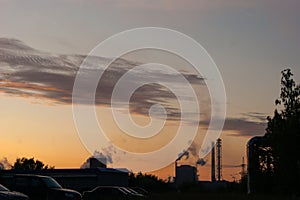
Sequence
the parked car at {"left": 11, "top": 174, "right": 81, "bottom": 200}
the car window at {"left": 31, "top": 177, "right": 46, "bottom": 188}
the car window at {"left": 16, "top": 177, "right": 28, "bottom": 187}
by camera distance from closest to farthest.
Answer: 1. the parked car at {"left": 11, "top": 174, "right": 81, "bottom": 200}
2. the car window at {"left": 31, "top": 177, "right": 46, "bottom": 188}
3. the car window at {"left": 16, "top": 177, "right": 28, "bottom": 187}

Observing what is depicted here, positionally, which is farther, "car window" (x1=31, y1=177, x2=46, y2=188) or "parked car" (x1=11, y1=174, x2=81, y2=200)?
"car window" (x1=31, y1=177, x2=46, y2=188)

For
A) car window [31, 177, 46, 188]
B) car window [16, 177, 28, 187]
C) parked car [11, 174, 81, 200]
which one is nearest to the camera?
parked car [11, 174, 81, 200]

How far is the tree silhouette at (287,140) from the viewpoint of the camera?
40.9m

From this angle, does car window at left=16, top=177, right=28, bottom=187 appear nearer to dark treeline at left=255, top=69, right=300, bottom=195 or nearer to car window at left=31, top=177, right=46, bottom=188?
car window at left=31, top=177, right=46, bottom=188

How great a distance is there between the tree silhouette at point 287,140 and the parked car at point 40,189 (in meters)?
13.3

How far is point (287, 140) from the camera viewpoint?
134 feet

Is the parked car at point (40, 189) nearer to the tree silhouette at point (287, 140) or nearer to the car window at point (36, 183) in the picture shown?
the car window at point (36, 183)

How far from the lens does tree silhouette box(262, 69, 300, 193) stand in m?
40.9

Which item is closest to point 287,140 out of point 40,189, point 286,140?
point 286,140

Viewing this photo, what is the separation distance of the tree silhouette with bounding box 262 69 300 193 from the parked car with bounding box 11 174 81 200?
13.3 m

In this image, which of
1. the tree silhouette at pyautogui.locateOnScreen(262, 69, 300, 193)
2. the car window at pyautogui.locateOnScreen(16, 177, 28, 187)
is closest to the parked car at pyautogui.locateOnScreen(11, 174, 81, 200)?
the car window at pyautogui.locateOnScreen(16, 177, 28, 187)

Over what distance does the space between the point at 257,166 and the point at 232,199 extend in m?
23.7

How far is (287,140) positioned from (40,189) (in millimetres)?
15315

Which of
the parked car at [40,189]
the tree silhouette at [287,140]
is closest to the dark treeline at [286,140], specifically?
the tree silhouette at [287,140]
